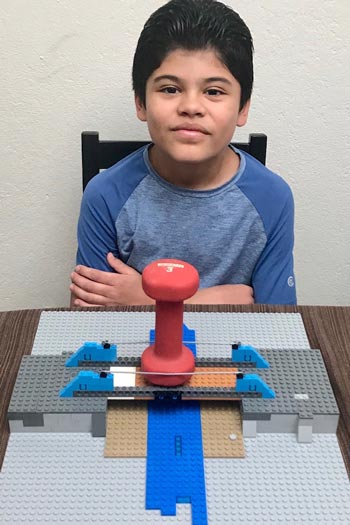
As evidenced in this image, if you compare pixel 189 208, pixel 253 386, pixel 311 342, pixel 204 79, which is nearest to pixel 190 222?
pixel 189 208

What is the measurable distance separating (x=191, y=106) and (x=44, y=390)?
18.0 inches

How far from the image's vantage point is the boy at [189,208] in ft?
3.20

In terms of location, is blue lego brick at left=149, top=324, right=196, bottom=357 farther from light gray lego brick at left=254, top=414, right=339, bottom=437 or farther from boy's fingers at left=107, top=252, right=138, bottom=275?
boy's fingers at left=107, top=252, right=138, bottom=275

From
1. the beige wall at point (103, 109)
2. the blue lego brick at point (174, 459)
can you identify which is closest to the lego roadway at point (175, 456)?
the blue lego brick at point (174, 459)

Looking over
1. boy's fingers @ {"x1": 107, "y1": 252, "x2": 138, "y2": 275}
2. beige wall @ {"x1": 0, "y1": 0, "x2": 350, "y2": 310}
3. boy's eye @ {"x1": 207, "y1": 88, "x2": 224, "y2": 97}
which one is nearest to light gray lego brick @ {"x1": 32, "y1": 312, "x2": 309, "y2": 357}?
boy's fingers @ {"x1": 107, "y1": 252, "x2": 138, "y2": 275}

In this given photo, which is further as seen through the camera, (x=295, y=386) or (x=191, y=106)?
(x=191, y=106)

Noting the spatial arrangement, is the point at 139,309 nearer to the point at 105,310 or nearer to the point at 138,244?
the point at 105,310

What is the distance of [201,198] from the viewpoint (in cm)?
109

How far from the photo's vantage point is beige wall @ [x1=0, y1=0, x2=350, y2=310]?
1.29 metres

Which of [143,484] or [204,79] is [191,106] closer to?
[204,79]

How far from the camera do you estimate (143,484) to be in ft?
1.99

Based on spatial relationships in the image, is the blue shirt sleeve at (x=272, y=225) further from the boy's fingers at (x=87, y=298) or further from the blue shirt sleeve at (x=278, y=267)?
the boy's fingers at (x=87, y=298)

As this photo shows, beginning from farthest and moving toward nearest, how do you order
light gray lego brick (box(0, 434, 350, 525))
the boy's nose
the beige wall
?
the beige wall < the boy's nose < light gray lego brick (box(0, 434, 350, 525))

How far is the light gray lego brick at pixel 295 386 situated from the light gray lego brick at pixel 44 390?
17cm
